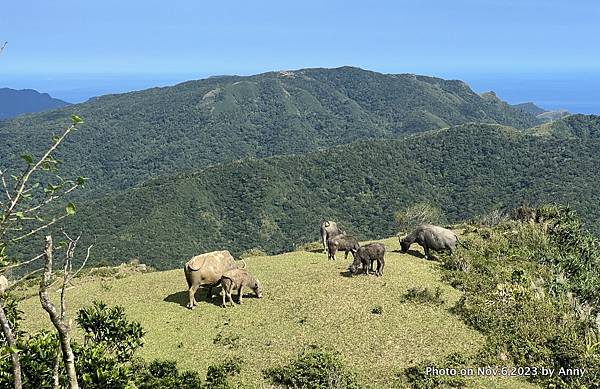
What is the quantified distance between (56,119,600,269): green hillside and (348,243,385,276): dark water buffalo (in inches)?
2826

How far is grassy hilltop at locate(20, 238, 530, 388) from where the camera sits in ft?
59.1

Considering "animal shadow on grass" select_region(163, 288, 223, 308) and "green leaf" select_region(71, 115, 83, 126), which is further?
"animal shadow on grass" select_region(163, 288, 223, 308)

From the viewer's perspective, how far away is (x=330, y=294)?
23031 mm

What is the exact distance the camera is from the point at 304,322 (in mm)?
20609

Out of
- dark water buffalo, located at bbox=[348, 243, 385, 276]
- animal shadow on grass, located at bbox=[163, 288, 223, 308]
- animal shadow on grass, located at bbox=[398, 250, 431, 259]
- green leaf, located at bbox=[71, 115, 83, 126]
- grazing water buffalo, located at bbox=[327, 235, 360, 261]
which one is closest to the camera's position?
green leaf, located at bbox=[71, 115, 83, 126]

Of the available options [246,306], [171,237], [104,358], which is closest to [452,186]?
[171,237]

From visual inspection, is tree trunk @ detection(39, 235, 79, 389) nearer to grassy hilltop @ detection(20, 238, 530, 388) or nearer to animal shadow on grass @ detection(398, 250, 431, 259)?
grassy hilltop @ detection(20, 238, 530, 388)

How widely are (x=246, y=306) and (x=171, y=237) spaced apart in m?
90.1

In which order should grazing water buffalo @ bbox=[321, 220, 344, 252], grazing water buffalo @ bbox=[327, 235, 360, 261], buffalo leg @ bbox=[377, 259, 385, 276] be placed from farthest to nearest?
grazing water buffalo @ bbox=[321, 220, 344, 252]
grazing water buffalo @ bbox=[327, 235, 360, 261]
buffalo leg @ bbox=[377, 259, 385, 276]

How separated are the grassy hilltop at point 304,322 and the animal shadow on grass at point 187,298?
0.06m

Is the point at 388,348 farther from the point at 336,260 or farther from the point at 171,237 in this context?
Answer: the point at 171,237

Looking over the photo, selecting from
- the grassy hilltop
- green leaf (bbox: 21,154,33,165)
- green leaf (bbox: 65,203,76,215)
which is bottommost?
the grassy hilltop

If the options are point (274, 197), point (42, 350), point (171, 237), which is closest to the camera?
point (42, 350)

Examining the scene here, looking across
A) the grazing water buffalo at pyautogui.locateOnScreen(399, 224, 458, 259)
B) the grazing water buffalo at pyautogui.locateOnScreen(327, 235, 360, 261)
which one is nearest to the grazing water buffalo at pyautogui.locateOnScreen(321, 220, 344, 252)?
the grazing water buffalo at pyautogui.locateOnScreen(327, 235, 360, 261)
